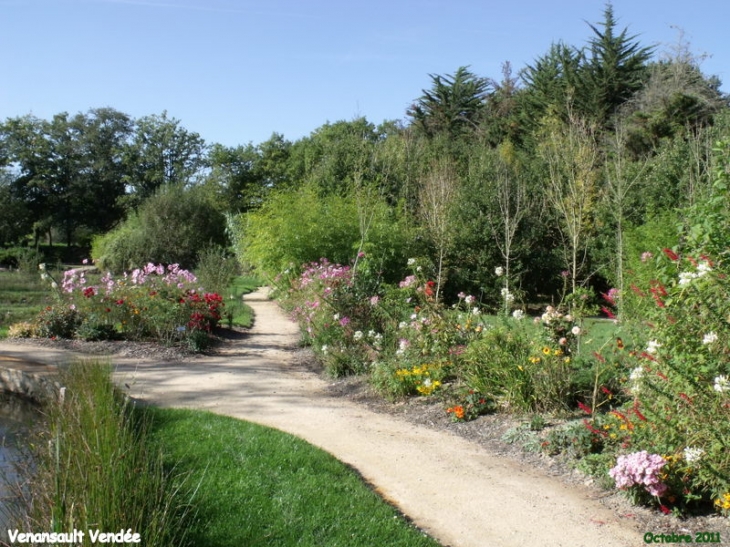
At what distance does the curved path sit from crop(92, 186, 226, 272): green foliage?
17.4 meters

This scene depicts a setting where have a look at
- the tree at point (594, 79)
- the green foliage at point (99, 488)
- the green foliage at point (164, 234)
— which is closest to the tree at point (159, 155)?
the green foliage at point (164, 234)

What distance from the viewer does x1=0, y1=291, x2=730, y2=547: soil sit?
3.81m

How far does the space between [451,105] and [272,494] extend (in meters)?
27.2

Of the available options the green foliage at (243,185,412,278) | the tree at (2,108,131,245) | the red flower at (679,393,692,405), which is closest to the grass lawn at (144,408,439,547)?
the red flower at (679,393,692,405)

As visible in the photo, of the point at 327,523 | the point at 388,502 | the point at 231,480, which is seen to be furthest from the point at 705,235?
the point at 231,480

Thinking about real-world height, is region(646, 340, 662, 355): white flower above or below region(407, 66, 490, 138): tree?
below

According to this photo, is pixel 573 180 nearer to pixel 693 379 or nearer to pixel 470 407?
pixel 470 407

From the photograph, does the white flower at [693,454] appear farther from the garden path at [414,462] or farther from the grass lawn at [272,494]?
the grass lawn at [272,494]

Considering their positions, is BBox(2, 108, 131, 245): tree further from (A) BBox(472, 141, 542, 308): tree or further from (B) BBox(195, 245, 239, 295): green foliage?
(A) BBox(472, 141, 542, 308): tree

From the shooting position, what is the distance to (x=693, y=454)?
147 inches

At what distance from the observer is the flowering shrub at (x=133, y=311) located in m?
9.75

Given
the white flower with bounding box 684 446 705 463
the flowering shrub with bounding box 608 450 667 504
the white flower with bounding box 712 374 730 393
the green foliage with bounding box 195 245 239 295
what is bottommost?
the flowering shrub with bounding box 608 450 667 504

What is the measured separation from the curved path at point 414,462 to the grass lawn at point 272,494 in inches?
9.8

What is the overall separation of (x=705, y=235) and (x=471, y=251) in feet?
36.9
